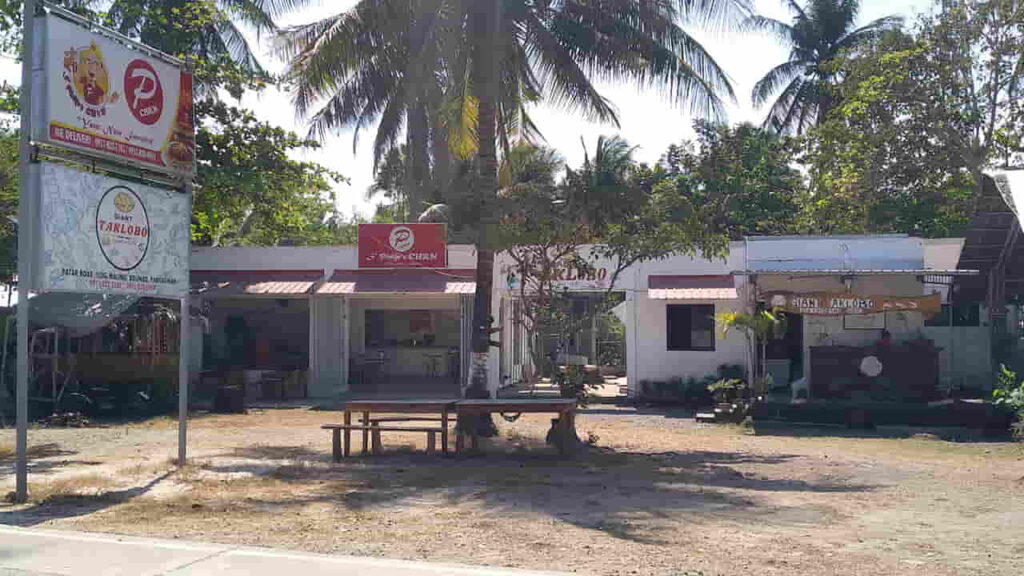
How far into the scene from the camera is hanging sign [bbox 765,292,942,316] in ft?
52.9

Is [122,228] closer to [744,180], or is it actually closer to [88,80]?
[88,80]

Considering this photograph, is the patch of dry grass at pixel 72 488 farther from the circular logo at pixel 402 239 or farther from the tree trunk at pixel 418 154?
the circular logo at pixel 402 239

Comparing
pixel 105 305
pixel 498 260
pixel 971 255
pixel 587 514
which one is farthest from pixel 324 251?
pixel 587 514

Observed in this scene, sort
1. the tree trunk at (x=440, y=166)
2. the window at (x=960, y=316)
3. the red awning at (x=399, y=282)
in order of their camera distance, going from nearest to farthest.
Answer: the tree trunk at (x=440, y=166) → the window at (x=960, y=316) → the red awning at (x=399, y=282)

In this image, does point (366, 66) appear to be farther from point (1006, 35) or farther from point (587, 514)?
point (1006, 35)

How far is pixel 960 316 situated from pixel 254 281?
51.3ft

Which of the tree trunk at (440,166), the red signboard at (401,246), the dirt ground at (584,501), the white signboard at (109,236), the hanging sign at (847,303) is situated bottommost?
the dirt ground at (584,501)

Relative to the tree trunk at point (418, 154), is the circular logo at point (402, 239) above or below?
below

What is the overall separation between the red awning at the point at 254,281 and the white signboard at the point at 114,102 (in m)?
10.9

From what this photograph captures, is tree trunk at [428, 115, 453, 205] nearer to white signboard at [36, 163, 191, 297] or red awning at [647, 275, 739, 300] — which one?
red awning at [647, 275, 739, 300]

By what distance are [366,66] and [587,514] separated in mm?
9018

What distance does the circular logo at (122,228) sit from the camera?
9.79 metres

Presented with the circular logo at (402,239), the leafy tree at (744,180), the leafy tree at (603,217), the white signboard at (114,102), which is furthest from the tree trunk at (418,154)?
the leafy tree at (744,180)

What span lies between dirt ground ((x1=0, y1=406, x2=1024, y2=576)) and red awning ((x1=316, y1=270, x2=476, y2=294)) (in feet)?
23.0
